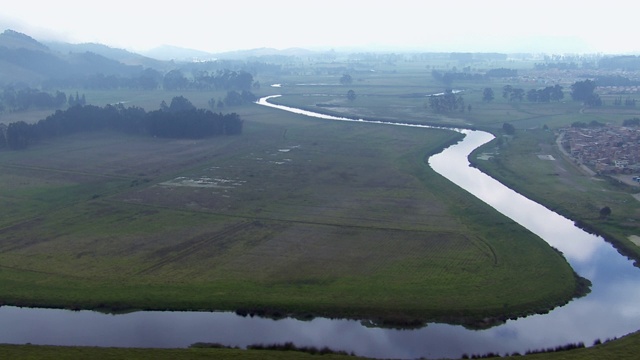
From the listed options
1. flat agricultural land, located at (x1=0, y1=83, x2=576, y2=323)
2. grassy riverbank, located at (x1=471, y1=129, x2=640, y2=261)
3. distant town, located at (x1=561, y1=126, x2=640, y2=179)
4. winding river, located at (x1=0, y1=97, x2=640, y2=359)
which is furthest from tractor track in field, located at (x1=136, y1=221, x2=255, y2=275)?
distant town, located at (x1=561, y1=126, x2=640, y2=179)

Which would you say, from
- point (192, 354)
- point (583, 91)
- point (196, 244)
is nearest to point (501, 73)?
point (583, 91)

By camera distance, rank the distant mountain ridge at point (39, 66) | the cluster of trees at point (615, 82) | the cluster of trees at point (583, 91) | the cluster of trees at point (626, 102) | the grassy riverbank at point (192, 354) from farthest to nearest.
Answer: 1. the distant mountain ridge at point (39, 66)
2. the cluster of trees at point (615, 82)
3. the cluster of trees at point (583, 91)
4. the cluster of trees at point (626, 102)
5. the grassy riverbank at point (192, 354)

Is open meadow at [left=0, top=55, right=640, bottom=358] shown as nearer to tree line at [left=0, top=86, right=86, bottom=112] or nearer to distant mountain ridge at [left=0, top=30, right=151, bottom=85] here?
tree line at [left=0, top=86, right=86, bottom=112]

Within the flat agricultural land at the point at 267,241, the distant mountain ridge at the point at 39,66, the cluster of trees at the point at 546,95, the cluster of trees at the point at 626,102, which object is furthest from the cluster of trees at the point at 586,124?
the distant mountain ridge at the point at 39,66

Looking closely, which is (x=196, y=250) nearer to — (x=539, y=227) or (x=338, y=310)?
(x=338, y=310)

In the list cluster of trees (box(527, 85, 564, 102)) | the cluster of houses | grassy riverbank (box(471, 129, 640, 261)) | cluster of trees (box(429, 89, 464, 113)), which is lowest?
grassy riverbank (box(471, 129, 640, 261))

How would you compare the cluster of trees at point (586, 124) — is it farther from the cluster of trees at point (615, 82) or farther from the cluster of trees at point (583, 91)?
the cluster of trees at point (615, 82)

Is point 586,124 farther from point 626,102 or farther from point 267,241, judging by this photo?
point 267,241
